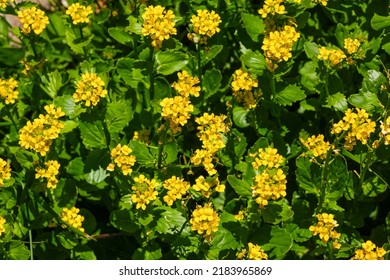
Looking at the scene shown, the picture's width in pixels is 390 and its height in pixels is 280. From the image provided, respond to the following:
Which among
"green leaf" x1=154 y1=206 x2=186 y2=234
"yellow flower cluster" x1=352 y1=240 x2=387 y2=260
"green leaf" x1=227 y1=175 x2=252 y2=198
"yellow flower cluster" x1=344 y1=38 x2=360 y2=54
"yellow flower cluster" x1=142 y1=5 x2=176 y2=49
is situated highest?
"yellow flower cluster" x1=142 y1=5 x2=176 y2=49

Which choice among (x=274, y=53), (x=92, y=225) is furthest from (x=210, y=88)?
(x=92, y=225)

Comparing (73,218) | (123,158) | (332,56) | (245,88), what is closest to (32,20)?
(123,158)

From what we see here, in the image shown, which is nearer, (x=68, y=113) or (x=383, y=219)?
(x=68, y=113)

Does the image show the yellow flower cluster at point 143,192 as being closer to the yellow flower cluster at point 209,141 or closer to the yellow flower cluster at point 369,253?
the yellow flower cluster at point 209,141

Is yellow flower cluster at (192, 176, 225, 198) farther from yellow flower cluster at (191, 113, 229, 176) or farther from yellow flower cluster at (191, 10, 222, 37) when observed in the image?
yellow flower cluster at (191, 10, 222, 37)

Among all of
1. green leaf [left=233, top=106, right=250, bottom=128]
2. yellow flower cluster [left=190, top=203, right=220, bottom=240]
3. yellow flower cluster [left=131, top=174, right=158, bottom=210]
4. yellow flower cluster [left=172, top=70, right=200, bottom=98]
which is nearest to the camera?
yellow flower cluster [left=190, top=203, right=220, bottom=240]

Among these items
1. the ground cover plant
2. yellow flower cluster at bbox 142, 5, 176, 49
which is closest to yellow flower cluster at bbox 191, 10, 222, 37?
the ground cover plant

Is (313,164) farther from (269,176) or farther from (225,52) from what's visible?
(225,52)
